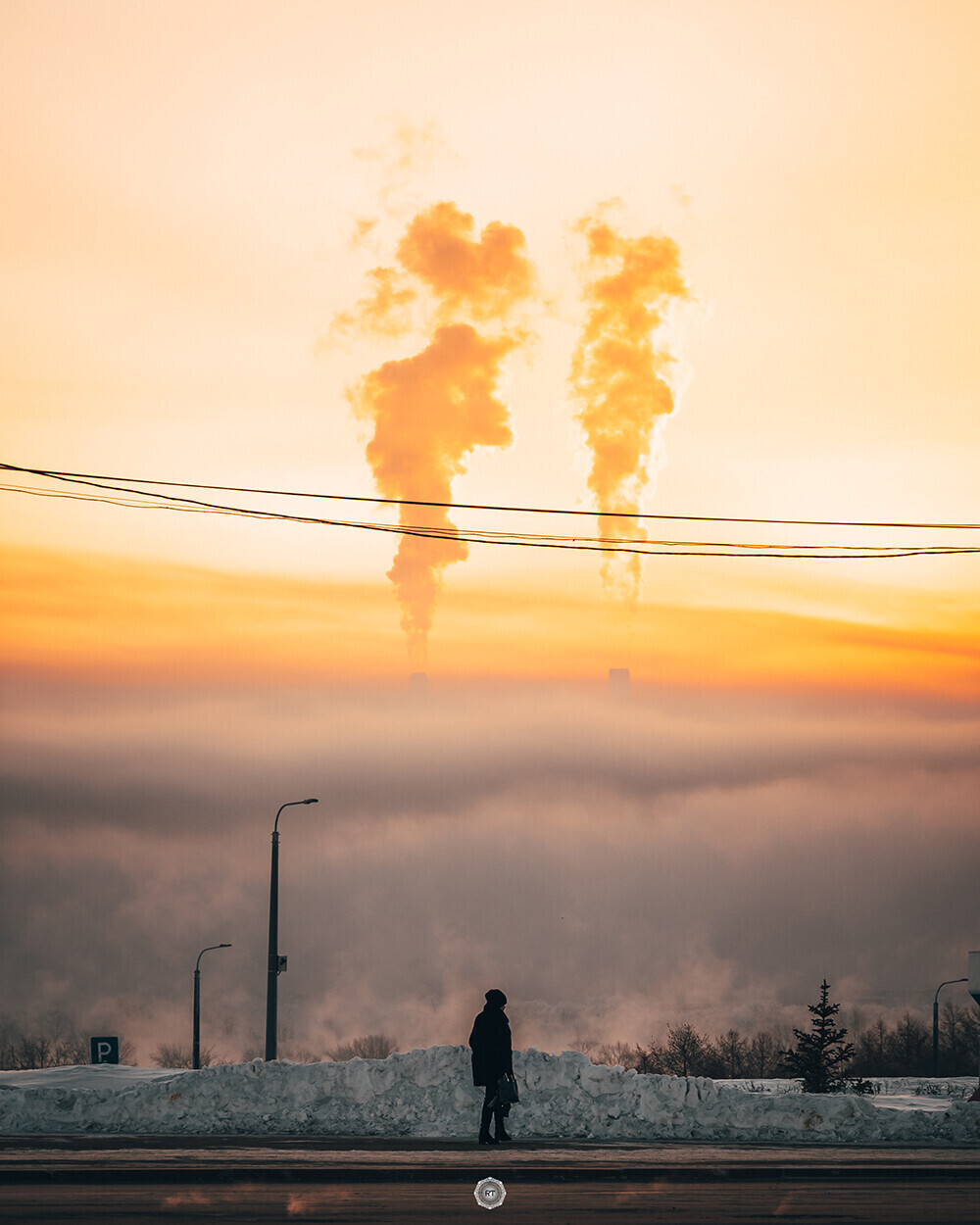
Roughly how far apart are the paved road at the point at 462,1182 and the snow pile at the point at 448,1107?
53.8 inches

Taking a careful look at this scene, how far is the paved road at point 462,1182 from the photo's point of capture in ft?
38.3

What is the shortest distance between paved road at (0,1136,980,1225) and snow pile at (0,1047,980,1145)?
1.37 m

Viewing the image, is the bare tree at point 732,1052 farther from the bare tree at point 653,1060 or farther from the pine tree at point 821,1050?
the pine tree at point 821,1050

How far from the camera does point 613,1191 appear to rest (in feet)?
43.0

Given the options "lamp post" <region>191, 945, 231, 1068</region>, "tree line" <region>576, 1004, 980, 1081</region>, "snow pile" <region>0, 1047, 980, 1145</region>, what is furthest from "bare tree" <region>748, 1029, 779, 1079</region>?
"snow pile" <region>0, 1047, 980, 1145</region>

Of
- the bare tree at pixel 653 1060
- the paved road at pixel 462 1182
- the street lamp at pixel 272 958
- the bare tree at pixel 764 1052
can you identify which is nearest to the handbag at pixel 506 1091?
the paved road at pixel 462 1182

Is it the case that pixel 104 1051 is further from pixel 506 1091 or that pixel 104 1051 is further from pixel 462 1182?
pixel 462 1182

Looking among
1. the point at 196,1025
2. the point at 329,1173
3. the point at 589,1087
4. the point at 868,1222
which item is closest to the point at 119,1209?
the point at 329,1173

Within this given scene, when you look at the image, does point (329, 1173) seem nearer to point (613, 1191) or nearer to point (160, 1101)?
point (613, 1191)

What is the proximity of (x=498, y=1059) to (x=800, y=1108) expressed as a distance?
17.3 feet

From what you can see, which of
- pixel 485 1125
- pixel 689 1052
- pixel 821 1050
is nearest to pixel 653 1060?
pixel 689 1052

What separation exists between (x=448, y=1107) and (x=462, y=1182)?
6.20 meters

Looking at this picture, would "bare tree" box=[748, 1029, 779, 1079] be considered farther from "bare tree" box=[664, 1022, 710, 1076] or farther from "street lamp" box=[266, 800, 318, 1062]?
"street lamp" box=[266, 800, 318, 1062]

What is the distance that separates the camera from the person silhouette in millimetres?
16391
